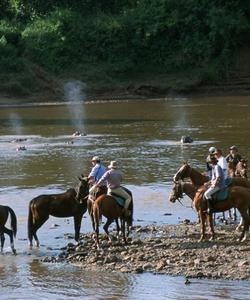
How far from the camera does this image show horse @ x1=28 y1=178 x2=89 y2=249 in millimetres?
20109

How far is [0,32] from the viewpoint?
76438 millimetres

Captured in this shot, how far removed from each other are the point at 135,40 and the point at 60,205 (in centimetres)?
5792

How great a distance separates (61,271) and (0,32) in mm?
61885

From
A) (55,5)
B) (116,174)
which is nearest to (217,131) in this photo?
(116,174)

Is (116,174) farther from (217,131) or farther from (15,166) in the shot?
(217,131)

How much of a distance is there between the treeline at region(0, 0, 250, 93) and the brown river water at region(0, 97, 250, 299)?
9.39m

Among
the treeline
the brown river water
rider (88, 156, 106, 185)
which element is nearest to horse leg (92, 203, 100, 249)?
the brown river water

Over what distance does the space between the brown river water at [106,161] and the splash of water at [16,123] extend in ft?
0.19

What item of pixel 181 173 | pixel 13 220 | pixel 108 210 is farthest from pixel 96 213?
pixel 181 173

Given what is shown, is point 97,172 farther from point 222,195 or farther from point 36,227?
point 222,195

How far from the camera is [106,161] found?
33.8 metres

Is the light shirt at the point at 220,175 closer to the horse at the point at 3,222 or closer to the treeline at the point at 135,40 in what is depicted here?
the horse at the point at 3,222

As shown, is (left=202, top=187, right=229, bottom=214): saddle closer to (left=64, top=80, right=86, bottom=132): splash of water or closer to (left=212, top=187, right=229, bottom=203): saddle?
(left=212, top=187, right=229, bottom=203): saddle

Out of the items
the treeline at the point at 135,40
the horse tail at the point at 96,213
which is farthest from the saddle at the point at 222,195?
the treeline at the point at 135,40
